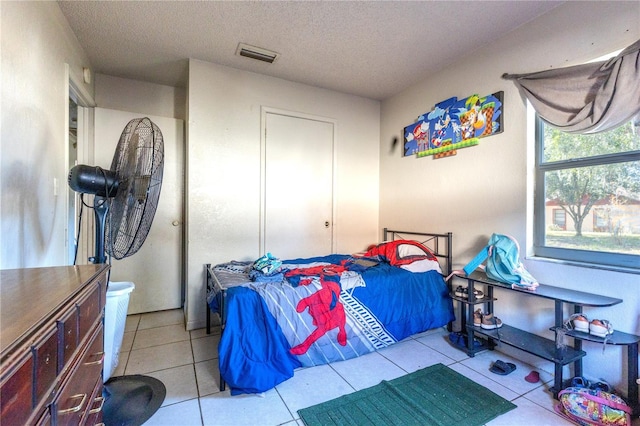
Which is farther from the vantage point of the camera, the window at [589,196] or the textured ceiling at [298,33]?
the textured ceiling at [298,33]

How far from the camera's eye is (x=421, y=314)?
7.71 ft

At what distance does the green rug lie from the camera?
4.93 ft

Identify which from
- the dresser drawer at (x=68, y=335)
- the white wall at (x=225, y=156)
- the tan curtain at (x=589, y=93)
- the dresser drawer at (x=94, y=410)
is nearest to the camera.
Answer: the dresser drawer at (x=68, y=335)

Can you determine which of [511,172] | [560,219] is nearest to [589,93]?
[511,172]

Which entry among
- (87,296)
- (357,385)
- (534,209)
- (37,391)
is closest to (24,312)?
(37,391)

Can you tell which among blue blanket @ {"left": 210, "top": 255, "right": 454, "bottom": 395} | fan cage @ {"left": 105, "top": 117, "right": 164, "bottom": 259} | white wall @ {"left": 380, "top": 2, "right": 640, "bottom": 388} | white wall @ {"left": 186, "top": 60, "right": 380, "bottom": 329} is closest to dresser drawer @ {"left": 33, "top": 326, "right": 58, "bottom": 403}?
fan cage @ {"left": 105, "top": 117, "right": 164, "bottom": 259}

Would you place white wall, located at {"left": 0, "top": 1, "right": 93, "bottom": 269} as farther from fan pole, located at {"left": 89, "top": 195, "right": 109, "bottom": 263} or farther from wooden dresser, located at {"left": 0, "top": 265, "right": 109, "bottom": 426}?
wooden dresser, located at {"left": 0, "top": 265, "right": 109, "bottom": 426}

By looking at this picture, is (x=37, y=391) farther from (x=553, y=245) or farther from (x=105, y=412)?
(x=553, y=245)

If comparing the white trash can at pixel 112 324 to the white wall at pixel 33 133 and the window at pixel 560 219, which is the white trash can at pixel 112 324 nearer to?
the white wall at pixel 33 133

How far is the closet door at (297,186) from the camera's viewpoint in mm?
3002

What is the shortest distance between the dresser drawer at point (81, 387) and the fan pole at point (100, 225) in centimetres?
50

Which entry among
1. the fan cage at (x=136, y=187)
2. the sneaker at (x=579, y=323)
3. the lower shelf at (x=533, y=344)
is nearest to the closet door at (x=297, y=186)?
the fan cage at (x=136, y=187)

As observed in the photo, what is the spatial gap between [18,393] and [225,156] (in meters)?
2.48

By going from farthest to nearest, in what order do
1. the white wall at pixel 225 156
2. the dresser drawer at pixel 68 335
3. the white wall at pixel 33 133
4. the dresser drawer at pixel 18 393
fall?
the white wall at pixel 225 156 → the white wall at pixel 33 133 → the dresser drawer at pixel 68 335 → the dresser drawer at pixel 18 393
